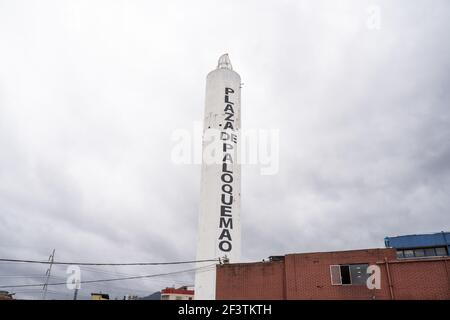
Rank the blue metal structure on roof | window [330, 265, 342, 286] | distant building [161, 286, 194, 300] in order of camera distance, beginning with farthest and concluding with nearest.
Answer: distant building [161, 286, 194, 300], the blue metal structure on roof, window [330, 265, 342, 286]

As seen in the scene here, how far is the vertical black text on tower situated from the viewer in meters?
31.6

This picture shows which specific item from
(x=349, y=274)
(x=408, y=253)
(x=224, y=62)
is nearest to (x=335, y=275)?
(x=349, y=274)

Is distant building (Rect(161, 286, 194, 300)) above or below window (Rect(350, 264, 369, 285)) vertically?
above

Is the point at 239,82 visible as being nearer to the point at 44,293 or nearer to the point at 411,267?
the point at 411,267

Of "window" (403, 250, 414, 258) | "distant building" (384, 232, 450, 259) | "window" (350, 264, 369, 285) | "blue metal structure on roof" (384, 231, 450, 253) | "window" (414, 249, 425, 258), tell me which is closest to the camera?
"window" (350, 264, 369, 285)

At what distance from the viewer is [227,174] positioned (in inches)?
1323

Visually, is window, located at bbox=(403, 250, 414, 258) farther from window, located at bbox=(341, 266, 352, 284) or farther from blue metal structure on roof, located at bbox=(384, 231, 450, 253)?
window, located at bbox=(341, 266, 352, 284)

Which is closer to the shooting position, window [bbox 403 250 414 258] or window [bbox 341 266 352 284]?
window [bbox 341 266 352 284]

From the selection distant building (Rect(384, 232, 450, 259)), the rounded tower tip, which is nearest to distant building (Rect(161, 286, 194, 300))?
distant building (Rect(384, 232, 450, 259))

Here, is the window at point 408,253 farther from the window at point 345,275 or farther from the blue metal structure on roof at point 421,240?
the window at point 345,275

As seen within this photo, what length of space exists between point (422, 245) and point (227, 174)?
36.0m

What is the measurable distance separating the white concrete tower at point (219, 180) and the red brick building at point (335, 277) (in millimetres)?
1870
